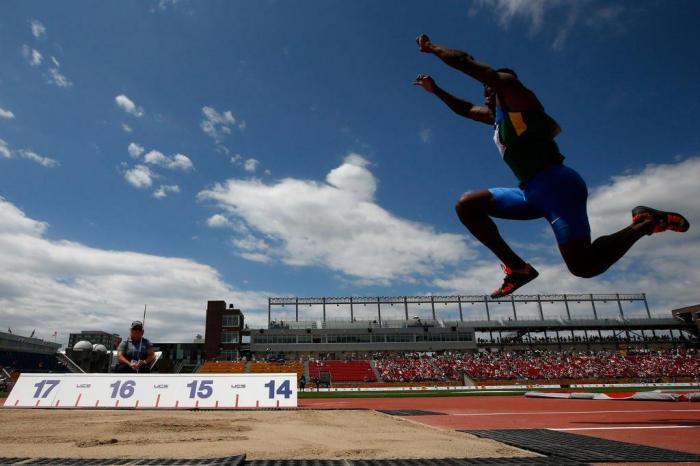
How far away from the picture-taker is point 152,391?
823cm

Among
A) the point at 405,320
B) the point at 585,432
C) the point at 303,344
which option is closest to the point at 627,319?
the point at 405,320

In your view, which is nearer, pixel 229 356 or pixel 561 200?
pixel 561 200

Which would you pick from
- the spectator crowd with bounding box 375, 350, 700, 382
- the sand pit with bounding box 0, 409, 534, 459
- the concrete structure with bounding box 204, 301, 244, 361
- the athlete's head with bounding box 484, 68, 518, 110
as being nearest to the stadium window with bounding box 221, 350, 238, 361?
the concrete structure with bounding box 204, 301, 244, 361

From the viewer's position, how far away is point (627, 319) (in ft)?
206

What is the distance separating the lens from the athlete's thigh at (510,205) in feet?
14.1

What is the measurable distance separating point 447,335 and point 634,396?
50.9m

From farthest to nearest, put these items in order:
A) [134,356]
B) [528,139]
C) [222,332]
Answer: [222,332] < [134,356] < [528,139]

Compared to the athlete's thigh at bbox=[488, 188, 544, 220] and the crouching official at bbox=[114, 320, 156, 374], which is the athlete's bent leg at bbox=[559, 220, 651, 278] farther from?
the crouching official at bbox=[114, 320, 156, 374]

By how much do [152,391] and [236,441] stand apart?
5.41 metres

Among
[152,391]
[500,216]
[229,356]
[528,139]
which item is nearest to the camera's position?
[528,139]

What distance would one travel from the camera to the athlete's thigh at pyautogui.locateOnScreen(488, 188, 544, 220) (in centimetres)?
429

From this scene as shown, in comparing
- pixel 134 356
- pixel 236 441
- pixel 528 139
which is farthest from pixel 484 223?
pixel 134 356

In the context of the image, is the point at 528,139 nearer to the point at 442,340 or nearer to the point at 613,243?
the point at 613,243

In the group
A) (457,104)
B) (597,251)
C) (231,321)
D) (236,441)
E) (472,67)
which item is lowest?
(236,441)
